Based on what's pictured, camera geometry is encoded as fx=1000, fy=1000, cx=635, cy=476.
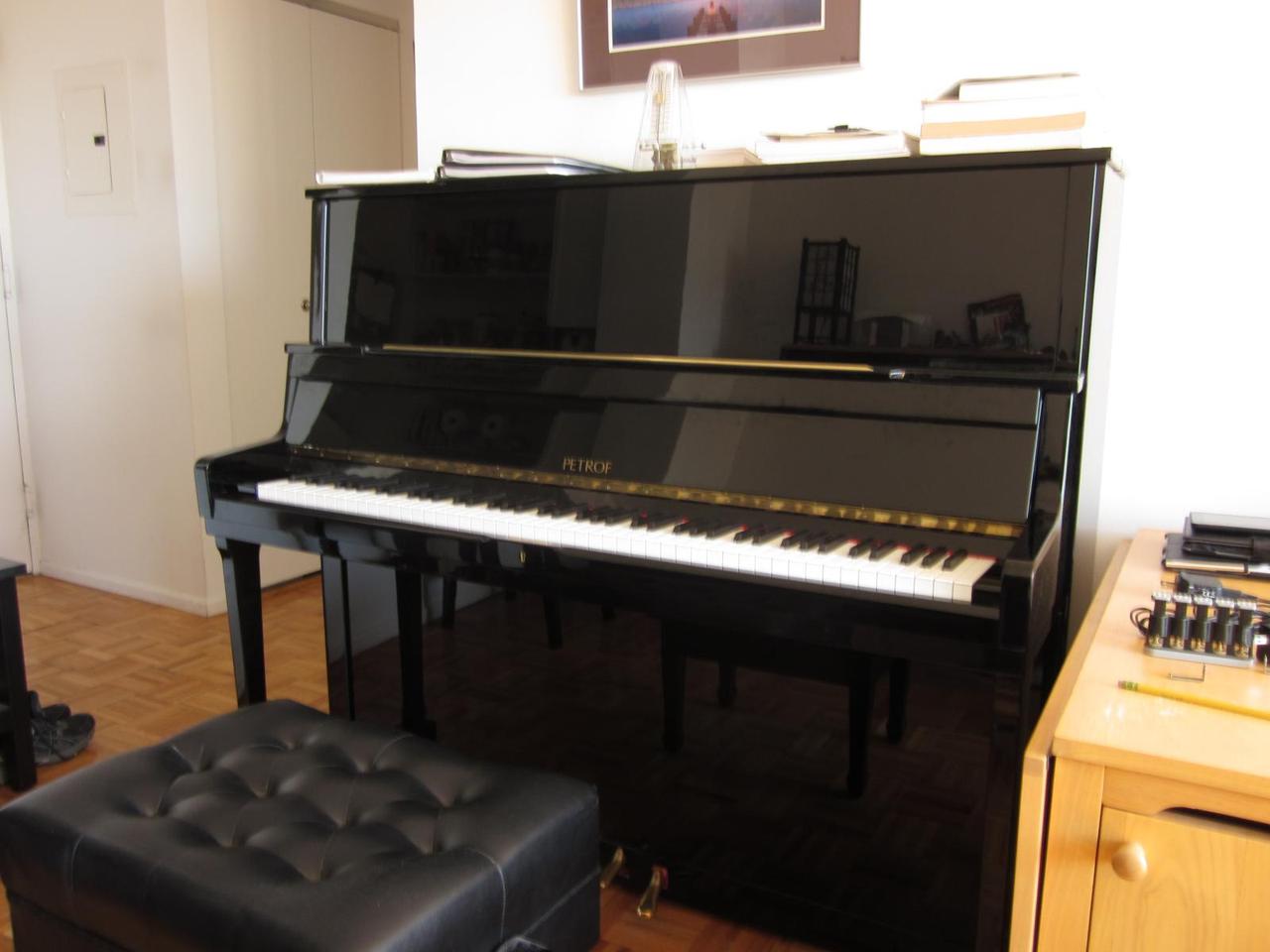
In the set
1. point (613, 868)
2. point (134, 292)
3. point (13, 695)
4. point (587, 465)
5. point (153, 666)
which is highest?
point (134, 292)

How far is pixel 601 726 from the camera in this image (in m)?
1.83

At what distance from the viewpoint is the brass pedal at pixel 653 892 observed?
177 centimetres

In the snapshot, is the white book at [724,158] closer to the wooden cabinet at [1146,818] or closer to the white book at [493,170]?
the white book at [493,170]

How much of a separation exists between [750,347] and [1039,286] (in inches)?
17.1

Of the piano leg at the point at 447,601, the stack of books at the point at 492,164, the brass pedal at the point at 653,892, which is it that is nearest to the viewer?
the brass pedal at the point at 653,892

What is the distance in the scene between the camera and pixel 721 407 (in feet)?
5.18

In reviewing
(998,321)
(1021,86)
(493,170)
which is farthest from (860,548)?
(493,170)

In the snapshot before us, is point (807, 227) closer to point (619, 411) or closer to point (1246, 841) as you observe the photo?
point (619, 411)

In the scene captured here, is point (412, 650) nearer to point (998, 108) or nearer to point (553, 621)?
point (553, 621)

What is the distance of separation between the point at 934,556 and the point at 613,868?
35.1 inches

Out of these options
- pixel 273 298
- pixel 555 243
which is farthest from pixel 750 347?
pixel 273 298

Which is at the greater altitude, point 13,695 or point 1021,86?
point 1021,86

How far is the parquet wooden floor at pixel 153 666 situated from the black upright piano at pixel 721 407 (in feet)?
1.84

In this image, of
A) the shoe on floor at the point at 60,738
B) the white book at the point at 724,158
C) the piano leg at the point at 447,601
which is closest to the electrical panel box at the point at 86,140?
the shoe on floor at the point at 60,738
